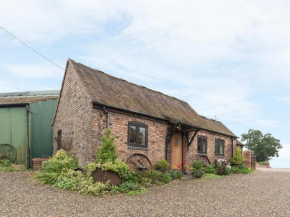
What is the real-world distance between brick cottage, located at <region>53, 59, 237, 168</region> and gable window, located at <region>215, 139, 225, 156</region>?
1.71m

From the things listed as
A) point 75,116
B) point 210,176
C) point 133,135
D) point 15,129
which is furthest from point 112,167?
point 15,129

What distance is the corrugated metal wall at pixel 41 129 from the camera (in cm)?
1672

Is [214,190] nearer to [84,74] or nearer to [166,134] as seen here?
[166,134]

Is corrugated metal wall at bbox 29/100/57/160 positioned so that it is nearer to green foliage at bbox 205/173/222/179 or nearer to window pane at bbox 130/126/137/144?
window pane at bbox 130/126/137/144

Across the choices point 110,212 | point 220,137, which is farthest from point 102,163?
point 220,137

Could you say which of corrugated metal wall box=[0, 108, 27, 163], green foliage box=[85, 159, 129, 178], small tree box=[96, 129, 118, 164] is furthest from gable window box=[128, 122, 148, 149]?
corrugated metal wall box=[0, 108, 27, 163]

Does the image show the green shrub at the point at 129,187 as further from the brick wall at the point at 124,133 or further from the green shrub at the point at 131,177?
the brick wall at the point at 124,133

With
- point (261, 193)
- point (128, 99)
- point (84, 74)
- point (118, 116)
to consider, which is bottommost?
point (261, 193)

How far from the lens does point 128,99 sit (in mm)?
14695

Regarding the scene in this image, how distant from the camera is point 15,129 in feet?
53.9

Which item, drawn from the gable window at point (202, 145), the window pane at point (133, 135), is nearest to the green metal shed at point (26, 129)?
the window pane at point (133, 135)

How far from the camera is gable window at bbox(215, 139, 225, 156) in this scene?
67.3 feet

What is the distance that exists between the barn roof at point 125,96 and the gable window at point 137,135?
0.70 metres

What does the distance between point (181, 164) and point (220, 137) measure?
5668mm
